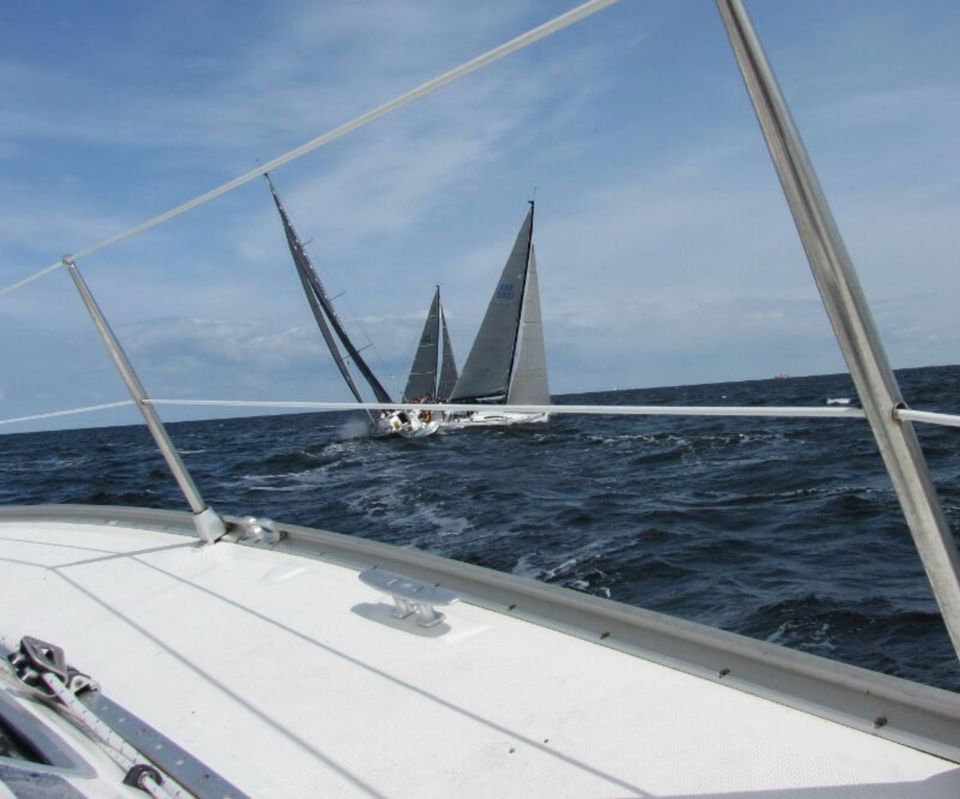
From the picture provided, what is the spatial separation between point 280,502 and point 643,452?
22.0ft

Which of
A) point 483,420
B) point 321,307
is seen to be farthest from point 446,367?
point 321,307

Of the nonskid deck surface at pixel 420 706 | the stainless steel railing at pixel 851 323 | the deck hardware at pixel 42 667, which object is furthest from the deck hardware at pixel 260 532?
the stainless steel railing at pixel 851 323

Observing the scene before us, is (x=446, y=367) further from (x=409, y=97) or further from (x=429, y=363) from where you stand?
(x=409, y=97)

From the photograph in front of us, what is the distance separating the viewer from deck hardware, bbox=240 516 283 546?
261 centimetres

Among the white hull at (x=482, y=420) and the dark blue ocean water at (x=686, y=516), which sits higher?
the dark blue ocean water at (x=686, y=516)

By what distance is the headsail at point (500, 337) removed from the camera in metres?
29.6

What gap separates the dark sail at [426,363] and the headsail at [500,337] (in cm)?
308

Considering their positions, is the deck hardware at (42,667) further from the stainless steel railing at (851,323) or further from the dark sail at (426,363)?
the dark sail at (426,363)

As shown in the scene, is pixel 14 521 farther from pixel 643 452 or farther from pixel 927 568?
pixel 643 452

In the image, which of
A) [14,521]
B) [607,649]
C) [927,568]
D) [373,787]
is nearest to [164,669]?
[373,787]

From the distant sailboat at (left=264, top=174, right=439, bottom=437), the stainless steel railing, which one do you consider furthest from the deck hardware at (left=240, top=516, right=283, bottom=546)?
the distant sailboat at (left=264, top=174, right=439, bottom=437)

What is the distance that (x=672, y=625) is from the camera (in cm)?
157

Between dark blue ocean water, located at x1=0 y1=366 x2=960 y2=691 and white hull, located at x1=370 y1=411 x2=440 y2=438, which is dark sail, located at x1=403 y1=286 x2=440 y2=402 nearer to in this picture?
white hull, located at x1=370 y1=411 x2=440 y2=438

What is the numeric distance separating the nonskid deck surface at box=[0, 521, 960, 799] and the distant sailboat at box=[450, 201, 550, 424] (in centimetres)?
2786
